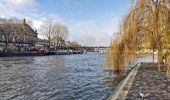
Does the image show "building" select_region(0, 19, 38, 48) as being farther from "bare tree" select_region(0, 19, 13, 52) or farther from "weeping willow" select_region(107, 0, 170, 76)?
"weeping willow" select_region(107, 0, 170, 76)

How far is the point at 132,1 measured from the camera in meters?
22.8

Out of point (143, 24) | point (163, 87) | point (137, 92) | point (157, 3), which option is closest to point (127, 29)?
point (143, 24)

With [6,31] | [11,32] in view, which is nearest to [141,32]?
[6,31]

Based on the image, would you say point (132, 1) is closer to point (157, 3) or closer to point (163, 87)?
point (157, 3)

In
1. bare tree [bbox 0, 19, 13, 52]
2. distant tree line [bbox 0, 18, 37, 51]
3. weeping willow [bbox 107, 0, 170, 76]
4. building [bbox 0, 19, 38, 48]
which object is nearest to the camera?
weeping willow [bbox 107, 0, 170, 76]

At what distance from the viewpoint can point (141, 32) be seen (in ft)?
76.1

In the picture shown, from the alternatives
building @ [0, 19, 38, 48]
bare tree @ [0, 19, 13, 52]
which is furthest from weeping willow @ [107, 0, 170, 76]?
building @ [0, 19, 38, 48]

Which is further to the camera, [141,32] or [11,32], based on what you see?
[11,32]

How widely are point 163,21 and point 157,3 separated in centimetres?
117

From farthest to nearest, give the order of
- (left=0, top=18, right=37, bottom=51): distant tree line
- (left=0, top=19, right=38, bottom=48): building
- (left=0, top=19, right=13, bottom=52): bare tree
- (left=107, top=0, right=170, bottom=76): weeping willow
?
(left=0, top=18, right=37, bottom=51): distant tree line
(left=0, top=19, right=38, bottom=48): building
(left=0, top=19, right=13, bottom=52): bare tree
(left=107, top=0, right=170, bottom=76): weeping willow

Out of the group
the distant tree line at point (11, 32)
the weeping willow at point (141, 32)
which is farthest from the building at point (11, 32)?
the weeping willow at point (141, 32)

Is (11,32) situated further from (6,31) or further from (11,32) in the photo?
(6,31)

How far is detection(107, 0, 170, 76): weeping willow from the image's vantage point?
64.3ft

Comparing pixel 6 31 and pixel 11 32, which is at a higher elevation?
pixel 6 31
